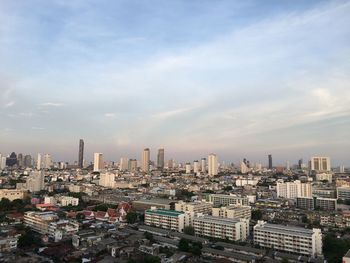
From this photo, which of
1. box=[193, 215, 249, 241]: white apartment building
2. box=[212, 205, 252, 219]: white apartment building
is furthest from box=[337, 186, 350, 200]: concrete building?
box=[193, 215, 249, 241]: white apartment building

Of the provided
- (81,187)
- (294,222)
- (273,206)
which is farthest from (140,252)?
(81,187)

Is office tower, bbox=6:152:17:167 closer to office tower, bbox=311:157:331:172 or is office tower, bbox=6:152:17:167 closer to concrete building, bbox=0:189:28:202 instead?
concrete building, bbox=0:189:28:202

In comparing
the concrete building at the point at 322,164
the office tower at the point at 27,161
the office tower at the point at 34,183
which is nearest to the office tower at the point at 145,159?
the office tower at the point at 27,161

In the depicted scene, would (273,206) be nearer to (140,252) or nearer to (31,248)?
(140,252)

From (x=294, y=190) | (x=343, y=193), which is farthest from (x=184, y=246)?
(x=343, y=193)

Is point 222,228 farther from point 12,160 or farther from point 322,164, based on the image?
point 12,160

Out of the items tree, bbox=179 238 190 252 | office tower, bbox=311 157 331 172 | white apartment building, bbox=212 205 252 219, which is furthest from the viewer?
office tower, bbox=311 157 331 172
